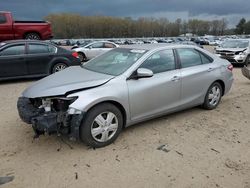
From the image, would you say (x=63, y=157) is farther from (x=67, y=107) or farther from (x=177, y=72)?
(x=177, y=72)

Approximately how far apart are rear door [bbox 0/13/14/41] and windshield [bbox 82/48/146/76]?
29.3ft

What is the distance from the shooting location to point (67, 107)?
3.71m

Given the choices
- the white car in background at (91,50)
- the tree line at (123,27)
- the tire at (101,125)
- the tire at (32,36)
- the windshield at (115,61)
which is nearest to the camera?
the tire at (101,125)

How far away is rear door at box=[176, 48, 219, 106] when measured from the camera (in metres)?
4.95

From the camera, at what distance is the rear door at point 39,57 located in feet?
28.1

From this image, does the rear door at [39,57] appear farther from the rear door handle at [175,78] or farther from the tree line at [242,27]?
the tree line at [242,27]

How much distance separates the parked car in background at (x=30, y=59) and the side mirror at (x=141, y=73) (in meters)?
5.48

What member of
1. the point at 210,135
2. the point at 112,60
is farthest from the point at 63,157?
the point at 210,135

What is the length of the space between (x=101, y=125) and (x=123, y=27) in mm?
124402

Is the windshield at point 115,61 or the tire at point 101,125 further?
the windshield at point 115,61

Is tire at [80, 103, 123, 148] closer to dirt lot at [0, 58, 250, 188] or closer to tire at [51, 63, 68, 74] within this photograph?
dirt lot at [0, 58, 250, 188]

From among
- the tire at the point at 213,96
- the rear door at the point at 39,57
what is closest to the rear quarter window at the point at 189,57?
the tire at the point at 213,96

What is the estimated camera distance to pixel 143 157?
363 cm

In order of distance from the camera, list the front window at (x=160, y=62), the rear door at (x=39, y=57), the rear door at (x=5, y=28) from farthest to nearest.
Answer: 1. the rear door at (x=5, y=28)
2. the rear door at (x=39, y=57)
3. the front window at (x=160, y=62)
